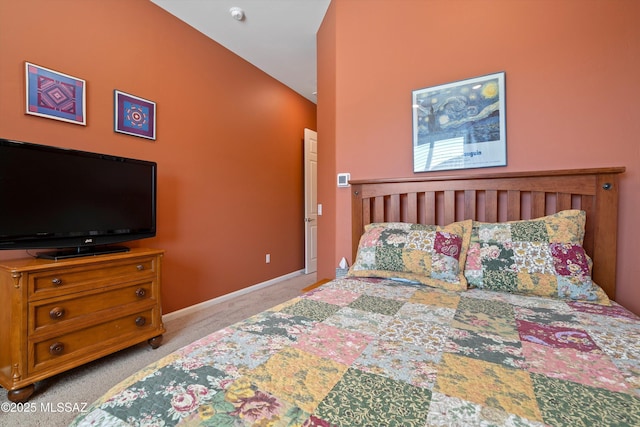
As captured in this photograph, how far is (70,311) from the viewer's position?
5.41ft

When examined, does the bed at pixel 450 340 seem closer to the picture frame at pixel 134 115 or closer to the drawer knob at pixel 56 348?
the drawer knob at pixel 56 348

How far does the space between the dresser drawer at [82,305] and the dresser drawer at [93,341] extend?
8 centimetres

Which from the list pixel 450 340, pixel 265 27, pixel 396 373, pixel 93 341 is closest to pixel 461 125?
pixel 450 340

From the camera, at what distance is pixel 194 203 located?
2840 millimetres

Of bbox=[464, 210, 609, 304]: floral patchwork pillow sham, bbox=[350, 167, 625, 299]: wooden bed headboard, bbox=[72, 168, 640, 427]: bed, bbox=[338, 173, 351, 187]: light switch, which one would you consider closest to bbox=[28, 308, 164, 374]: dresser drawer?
bbox=[72, 168, 640, 427]: bed

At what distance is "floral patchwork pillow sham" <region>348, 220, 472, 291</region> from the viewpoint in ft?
5.31

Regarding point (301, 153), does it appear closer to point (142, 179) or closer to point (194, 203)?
point (194, 203)

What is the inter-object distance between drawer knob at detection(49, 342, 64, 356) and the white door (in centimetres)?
308

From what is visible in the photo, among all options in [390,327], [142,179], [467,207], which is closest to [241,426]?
[390,327]

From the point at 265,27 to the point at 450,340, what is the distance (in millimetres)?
3131

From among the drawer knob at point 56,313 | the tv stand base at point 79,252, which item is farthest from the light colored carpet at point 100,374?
the tv stand base at point 79,252

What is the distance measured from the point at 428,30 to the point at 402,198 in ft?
4.18

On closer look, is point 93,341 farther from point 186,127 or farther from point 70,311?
point 186,127

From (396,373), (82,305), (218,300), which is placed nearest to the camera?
(396,373)
